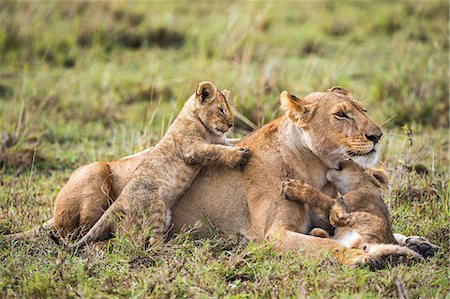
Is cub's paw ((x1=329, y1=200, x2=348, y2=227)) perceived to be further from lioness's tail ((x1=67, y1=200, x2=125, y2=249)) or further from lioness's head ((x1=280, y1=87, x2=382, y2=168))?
lioness's tail ((x1=67, y1=200, x2=125, y2=249))

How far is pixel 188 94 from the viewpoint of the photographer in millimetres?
8648

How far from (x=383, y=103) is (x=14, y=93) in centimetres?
407

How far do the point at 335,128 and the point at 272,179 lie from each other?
1.67 ft

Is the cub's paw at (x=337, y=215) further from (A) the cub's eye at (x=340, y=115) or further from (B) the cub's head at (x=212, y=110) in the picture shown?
(B) the cub's head at (x=212, y=110)

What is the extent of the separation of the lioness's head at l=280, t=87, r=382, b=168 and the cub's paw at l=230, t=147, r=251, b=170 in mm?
365

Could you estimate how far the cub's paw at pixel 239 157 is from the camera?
16.9 feet

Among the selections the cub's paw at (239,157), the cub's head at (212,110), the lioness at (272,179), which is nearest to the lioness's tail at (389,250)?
the lioness at (272,179)

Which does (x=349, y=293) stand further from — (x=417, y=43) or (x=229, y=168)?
(x=417, y=43)

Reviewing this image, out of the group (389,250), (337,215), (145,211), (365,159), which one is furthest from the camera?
(145,211)

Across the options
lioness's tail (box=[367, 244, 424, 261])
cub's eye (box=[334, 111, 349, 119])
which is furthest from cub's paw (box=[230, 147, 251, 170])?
lioness's tail (box=[367, 244, 424, 261])

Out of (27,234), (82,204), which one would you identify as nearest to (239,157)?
(82,204)

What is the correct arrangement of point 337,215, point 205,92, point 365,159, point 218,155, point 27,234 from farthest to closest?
point 205,92 < point 27,234 < point 218,155 < point 365,159 < point 337,215

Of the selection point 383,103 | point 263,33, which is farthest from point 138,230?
point 263,33

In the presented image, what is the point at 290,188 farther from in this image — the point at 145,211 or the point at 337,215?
the point at 145,211
